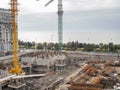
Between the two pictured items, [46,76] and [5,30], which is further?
[5,30]

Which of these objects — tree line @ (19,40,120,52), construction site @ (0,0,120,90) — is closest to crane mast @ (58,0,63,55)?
construction site @ (0,0,120,90)

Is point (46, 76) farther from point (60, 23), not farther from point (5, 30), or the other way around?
point (5, 30)

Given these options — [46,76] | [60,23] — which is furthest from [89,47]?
[46,76]

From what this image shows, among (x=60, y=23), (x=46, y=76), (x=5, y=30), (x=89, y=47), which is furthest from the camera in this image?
(x=89, y=47)

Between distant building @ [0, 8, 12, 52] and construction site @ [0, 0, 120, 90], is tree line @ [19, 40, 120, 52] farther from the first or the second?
construction site @ [0, 0, 120, 90]

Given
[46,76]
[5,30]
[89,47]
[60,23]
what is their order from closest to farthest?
[46,76]
[60,23]
[5,30]
[89,47]

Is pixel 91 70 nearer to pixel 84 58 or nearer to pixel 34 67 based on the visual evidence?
pixel 34 67

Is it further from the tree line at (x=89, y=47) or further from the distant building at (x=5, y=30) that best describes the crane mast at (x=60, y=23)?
the tree line at (x=89, y=47)

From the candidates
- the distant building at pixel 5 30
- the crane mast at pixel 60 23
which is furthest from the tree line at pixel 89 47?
the crane mast at pixel 60 23

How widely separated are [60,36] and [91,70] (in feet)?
73.7

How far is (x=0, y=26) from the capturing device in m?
69.4

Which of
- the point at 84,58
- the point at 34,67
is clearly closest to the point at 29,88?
the point at 34,67

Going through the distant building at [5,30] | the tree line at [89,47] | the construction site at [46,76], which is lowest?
the construction site at [46,76]

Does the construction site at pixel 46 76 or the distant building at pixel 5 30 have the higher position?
the distant building at pixel 5 30
